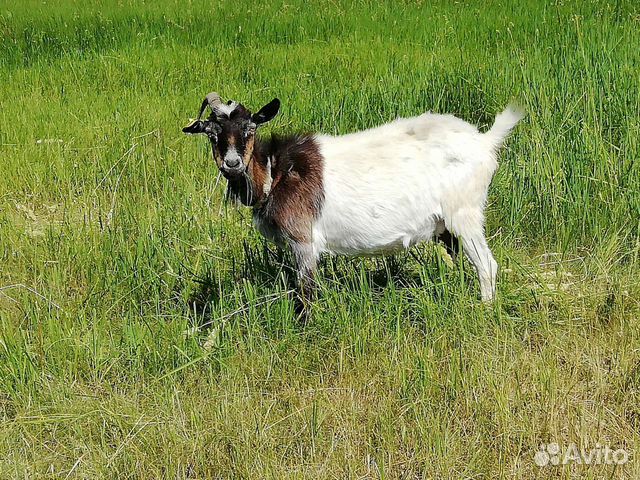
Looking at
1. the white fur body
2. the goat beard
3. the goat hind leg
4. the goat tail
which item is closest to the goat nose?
the goat beard

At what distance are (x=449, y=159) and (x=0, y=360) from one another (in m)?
2.24

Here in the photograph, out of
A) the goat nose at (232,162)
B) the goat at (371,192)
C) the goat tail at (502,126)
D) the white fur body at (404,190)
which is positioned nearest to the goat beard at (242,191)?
the goat at (371,192)

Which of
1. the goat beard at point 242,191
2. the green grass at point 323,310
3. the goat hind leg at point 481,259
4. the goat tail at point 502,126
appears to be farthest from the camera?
the goat tail at point 502,126

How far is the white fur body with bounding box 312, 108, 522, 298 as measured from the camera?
4051 mm

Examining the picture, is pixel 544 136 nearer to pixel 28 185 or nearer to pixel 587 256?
pixel 587 256

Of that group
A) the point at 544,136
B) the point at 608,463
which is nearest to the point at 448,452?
the point at 608,463

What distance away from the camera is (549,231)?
15.5 feet

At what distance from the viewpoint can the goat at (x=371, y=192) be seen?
4043 mm

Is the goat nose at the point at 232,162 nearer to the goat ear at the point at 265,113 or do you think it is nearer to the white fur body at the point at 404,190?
the goat ear at the point at 265,113

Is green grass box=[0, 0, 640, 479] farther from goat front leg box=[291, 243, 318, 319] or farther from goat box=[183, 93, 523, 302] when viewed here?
goat box=[183, 93, 523, 302]

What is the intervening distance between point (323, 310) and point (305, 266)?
0.26 meters

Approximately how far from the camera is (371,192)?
405 cm

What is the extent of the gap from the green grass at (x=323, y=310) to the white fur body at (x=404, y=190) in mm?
211

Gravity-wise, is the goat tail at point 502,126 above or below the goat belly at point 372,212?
above
